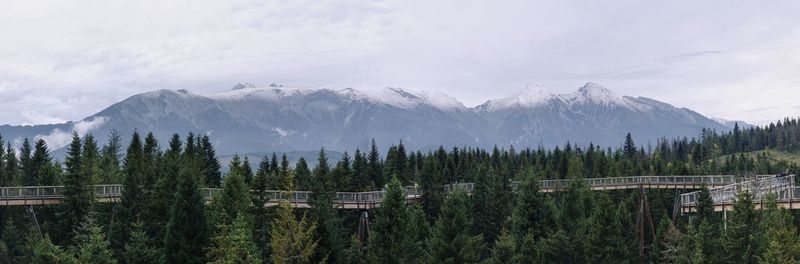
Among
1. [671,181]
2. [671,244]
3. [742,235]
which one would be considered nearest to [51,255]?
[742,235]

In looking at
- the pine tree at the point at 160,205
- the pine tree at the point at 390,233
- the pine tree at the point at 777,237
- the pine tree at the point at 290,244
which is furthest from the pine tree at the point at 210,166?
the pine tree at the point at 777,237

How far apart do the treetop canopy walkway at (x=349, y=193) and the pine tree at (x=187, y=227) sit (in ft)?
22.0

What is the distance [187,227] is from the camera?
58.2 metres

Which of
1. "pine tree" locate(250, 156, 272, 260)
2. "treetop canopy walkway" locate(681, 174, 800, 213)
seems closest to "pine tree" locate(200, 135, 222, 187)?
"pine tree" locate(250, 156, 272, 260)

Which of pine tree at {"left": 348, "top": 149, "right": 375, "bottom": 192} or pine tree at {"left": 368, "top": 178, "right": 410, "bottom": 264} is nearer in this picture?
pine tree at {"left": 368, "top": 178, "right": 410, "bottom": 264}

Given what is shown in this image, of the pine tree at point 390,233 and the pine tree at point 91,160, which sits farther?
the pine tree at point 91,160

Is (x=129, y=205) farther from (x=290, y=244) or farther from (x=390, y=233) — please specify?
(x=390, y=233)

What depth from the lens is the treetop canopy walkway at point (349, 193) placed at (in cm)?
7950

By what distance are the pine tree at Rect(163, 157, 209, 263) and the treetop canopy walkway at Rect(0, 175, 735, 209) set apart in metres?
6.71

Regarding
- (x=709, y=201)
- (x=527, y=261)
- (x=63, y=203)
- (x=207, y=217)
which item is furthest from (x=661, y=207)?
(x=63, y=203)

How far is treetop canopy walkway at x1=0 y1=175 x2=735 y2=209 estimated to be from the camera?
3130 inches

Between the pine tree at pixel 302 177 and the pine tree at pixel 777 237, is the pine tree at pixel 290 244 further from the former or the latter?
the pine tree at pixel 302 177

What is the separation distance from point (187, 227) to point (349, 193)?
3383 centimetres

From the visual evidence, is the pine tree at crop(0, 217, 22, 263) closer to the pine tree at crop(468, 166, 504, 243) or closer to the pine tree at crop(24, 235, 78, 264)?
the pine tree at crop(24, 235, 78, 264)
